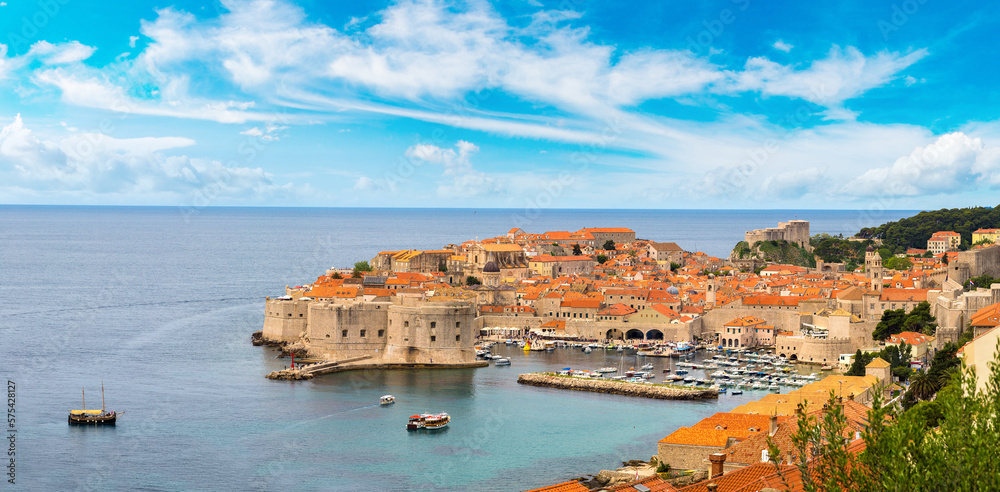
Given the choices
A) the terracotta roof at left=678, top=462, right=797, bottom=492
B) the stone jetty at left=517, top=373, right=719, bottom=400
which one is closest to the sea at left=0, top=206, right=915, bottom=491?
the stone jetty at left=517, top=373, right=719, bottom=400

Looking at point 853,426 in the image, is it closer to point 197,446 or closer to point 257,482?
point 257,482

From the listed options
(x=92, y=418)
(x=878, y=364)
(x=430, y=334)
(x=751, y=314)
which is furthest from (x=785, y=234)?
(x=92, y=418)

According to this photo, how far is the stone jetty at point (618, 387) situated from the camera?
27.0m

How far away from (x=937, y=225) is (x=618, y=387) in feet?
144

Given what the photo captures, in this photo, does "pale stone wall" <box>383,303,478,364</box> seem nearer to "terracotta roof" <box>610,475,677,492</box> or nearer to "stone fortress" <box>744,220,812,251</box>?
"terracotta roof" <box>610,475,677,492</box>

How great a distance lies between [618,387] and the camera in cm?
2809

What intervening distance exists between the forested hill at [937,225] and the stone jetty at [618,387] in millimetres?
40634

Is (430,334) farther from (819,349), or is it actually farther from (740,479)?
(740,479)

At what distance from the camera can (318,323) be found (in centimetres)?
3309

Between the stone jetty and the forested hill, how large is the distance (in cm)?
4063

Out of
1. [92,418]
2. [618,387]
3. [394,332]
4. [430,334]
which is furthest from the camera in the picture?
[394,332]

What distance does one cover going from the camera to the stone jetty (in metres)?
27.0

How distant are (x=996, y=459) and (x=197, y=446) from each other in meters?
17.8

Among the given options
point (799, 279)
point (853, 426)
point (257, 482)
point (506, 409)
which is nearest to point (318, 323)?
point (506, 409)
